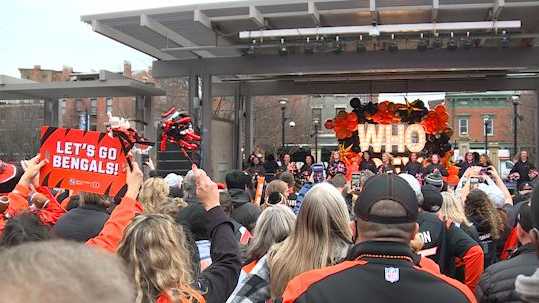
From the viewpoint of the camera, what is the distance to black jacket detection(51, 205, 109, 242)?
15.5 ft

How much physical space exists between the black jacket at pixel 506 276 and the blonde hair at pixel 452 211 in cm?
220

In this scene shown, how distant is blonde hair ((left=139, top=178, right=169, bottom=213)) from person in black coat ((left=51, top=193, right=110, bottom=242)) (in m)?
0.63

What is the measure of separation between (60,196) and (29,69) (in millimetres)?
72760

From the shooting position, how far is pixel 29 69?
7538cm

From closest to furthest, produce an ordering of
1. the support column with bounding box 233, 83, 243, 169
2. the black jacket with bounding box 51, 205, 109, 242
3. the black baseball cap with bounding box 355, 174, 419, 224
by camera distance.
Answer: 1. the black baseball cap with bounding box 355, 174, 419, 224
2. the black jacket with bounding box 51, 205, 109, 242
3. the support column with bounding box 233, 83, 243, 169

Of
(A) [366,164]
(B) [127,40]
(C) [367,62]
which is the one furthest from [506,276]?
(B) [127,40]

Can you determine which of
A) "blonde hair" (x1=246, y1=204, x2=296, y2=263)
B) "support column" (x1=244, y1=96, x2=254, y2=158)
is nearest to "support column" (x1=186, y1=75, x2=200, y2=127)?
"support column" (x1=244, y1=96, x2=254, y2=158)

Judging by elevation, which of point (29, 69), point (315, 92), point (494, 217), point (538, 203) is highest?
point (29, 69)

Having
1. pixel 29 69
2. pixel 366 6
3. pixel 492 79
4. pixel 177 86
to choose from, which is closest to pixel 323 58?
pixel 366 6

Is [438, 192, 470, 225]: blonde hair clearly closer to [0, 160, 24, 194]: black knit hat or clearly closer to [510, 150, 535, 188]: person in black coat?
[0, 160, 24, 194]: black knit hat

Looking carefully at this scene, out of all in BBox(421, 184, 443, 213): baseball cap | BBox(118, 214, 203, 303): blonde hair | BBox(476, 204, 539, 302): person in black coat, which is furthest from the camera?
BBox(421, 184, 443, 213): baseball cap

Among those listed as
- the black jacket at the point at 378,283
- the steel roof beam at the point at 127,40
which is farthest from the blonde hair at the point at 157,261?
the steel roof beam at the point at 127,40

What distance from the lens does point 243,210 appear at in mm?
6242

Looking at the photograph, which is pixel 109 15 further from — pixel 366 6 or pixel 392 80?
pixel 392 80
